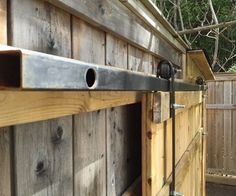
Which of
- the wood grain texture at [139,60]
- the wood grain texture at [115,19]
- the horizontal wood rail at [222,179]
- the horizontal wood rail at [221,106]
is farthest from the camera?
the horizontal wood rail at [221,106]

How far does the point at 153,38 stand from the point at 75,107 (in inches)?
45.0

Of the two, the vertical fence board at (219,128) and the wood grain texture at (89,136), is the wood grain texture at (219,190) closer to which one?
the vertical fence board at (219,128)

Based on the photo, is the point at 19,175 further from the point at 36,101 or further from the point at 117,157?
the point at 117,157

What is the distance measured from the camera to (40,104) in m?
0.61

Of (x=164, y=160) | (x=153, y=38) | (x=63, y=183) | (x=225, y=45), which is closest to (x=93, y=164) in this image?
(x=63, y=183)

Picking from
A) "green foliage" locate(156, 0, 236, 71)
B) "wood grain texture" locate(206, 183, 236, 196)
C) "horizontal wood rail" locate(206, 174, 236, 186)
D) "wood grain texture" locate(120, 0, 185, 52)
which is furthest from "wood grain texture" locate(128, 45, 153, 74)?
"green foliage" locate(156, 0, 236, 71)

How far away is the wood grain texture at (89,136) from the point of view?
90 cm

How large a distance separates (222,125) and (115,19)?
5.31 meters

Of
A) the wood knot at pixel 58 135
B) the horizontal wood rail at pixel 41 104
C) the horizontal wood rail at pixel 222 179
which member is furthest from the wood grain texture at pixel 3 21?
the horizontal wood rail at pixel 222 179

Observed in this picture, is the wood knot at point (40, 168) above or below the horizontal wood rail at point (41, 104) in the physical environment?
below

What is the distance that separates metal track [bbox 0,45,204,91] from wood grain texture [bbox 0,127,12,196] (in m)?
0.18

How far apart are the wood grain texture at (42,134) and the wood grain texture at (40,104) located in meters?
0.02

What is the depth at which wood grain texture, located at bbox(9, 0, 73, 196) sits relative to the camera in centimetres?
65

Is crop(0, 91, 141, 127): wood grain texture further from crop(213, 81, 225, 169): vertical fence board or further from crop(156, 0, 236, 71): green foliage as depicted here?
crop(156, 0, 236, 71): green foliage
